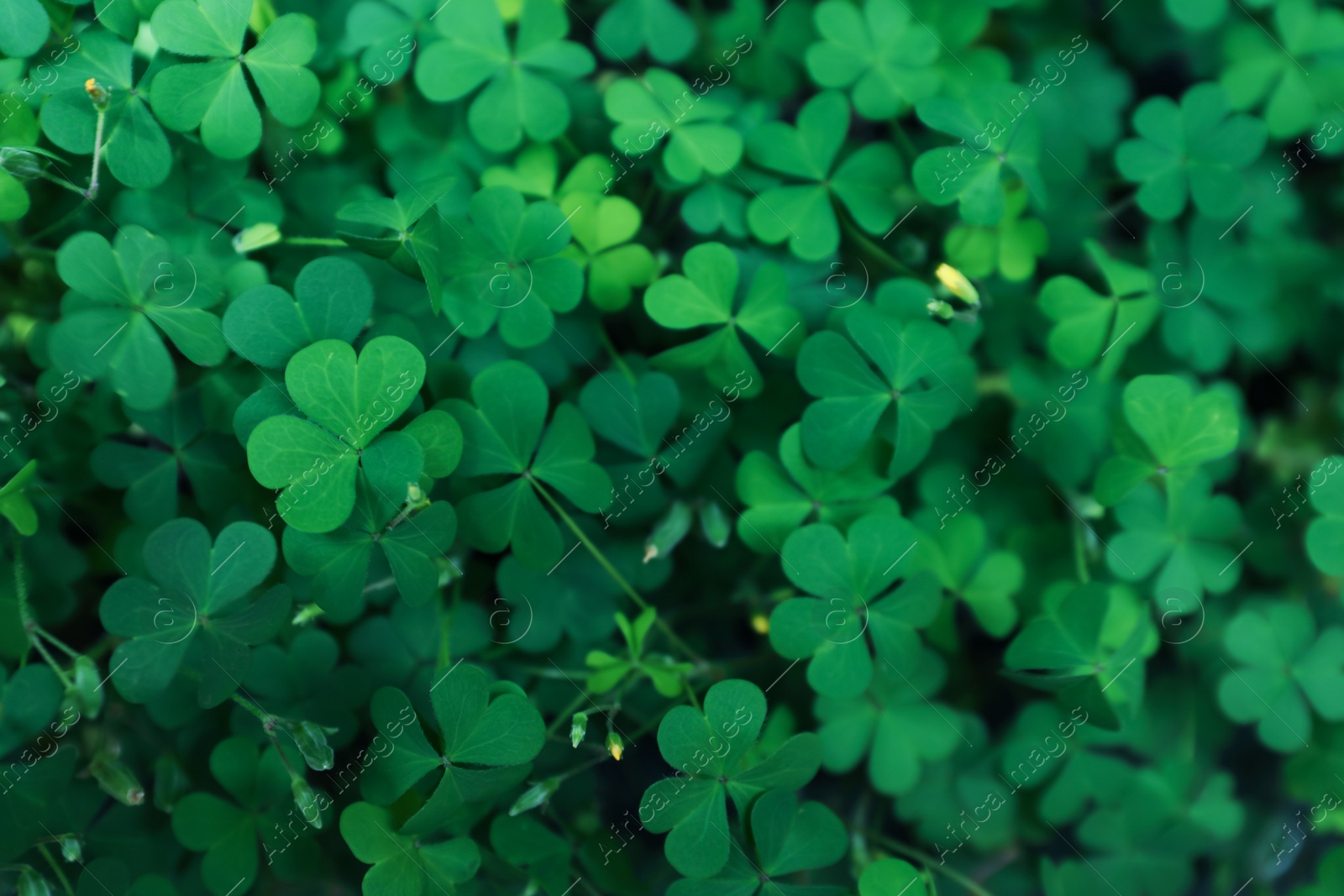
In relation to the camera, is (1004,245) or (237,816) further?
(1004,245)

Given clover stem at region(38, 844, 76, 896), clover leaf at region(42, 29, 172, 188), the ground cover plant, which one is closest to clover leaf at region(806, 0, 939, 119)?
the ground cover plant

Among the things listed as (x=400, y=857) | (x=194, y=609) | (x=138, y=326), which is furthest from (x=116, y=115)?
(x=400, y=857)

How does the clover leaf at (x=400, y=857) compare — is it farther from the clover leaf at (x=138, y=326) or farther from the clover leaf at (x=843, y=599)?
the clover leaf at (x=138, y=326)

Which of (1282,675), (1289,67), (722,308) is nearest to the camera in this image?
(722,308)

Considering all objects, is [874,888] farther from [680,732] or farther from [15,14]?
[15,14]

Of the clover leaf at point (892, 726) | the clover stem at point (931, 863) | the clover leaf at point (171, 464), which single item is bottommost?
the clover stem at point (931, 863)

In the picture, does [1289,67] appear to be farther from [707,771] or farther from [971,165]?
[707,771]

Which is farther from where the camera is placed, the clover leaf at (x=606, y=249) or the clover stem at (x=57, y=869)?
the clover leaf at (x=606, y=249)

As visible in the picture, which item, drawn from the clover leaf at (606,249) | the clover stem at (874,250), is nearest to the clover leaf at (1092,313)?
the clover stem at (874,250)
